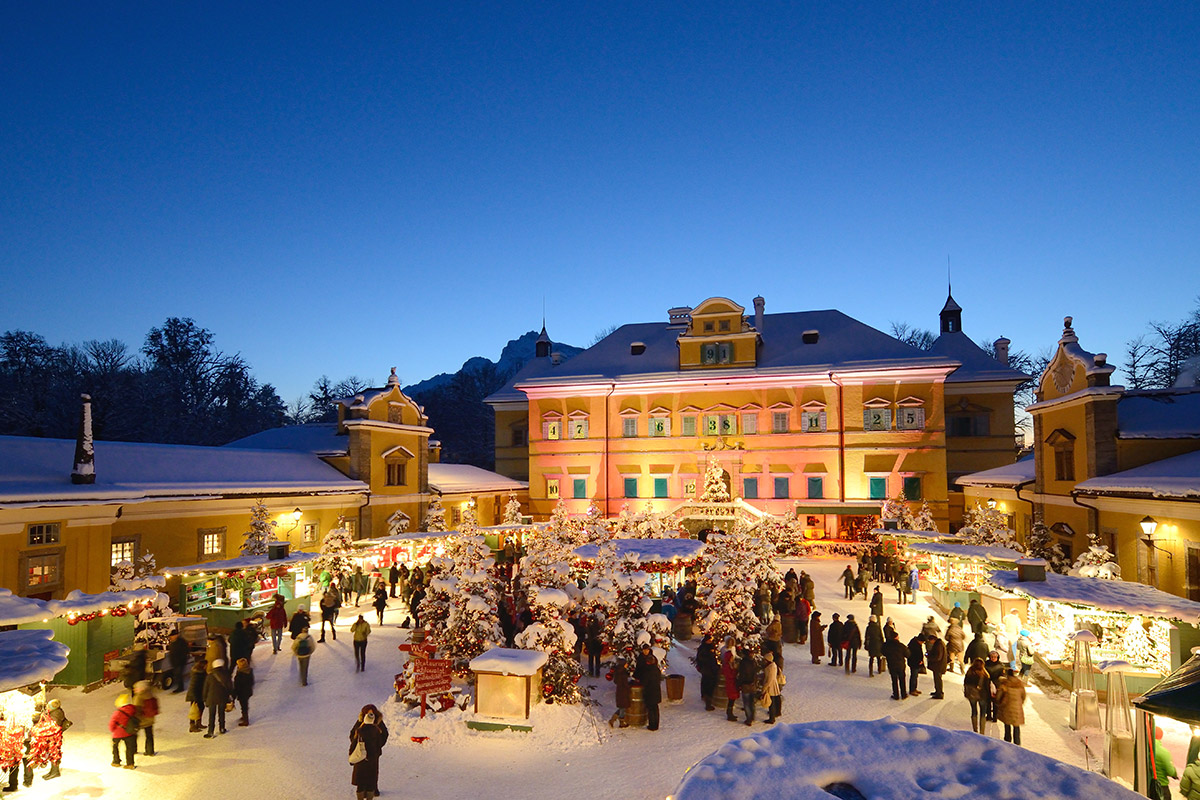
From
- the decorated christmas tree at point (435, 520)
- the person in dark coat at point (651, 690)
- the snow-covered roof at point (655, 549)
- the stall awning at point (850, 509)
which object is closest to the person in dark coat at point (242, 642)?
the person in dark coat at point (651, 690)

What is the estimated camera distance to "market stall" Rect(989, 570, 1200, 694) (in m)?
12.5

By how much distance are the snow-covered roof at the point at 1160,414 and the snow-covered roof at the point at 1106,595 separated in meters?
8.91

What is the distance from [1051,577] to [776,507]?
22580 millimetres

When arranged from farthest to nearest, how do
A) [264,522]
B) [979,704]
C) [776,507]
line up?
[776,507]
[264,522]
[979,704]

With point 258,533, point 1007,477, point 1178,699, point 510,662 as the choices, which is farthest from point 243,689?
point 1007,477

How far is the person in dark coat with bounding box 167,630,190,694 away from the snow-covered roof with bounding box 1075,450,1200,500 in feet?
77.5

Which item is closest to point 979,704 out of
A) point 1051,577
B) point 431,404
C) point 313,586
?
point 1051,577

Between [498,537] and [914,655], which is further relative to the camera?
[498,537]

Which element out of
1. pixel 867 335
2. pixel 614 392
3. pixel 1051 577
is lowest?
pixel 1051 577

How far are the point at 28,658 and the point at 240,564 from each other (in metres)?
11.0

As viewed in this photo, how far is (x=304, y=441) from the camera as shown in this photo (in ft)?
113

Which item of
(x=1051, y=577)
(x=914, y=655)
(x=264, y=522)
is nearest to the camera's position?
(x=914, y=655)

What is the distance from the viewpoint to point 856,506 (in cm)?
3562

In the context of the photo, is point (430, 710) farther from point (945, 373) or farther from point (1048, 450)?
point (945, 373)
